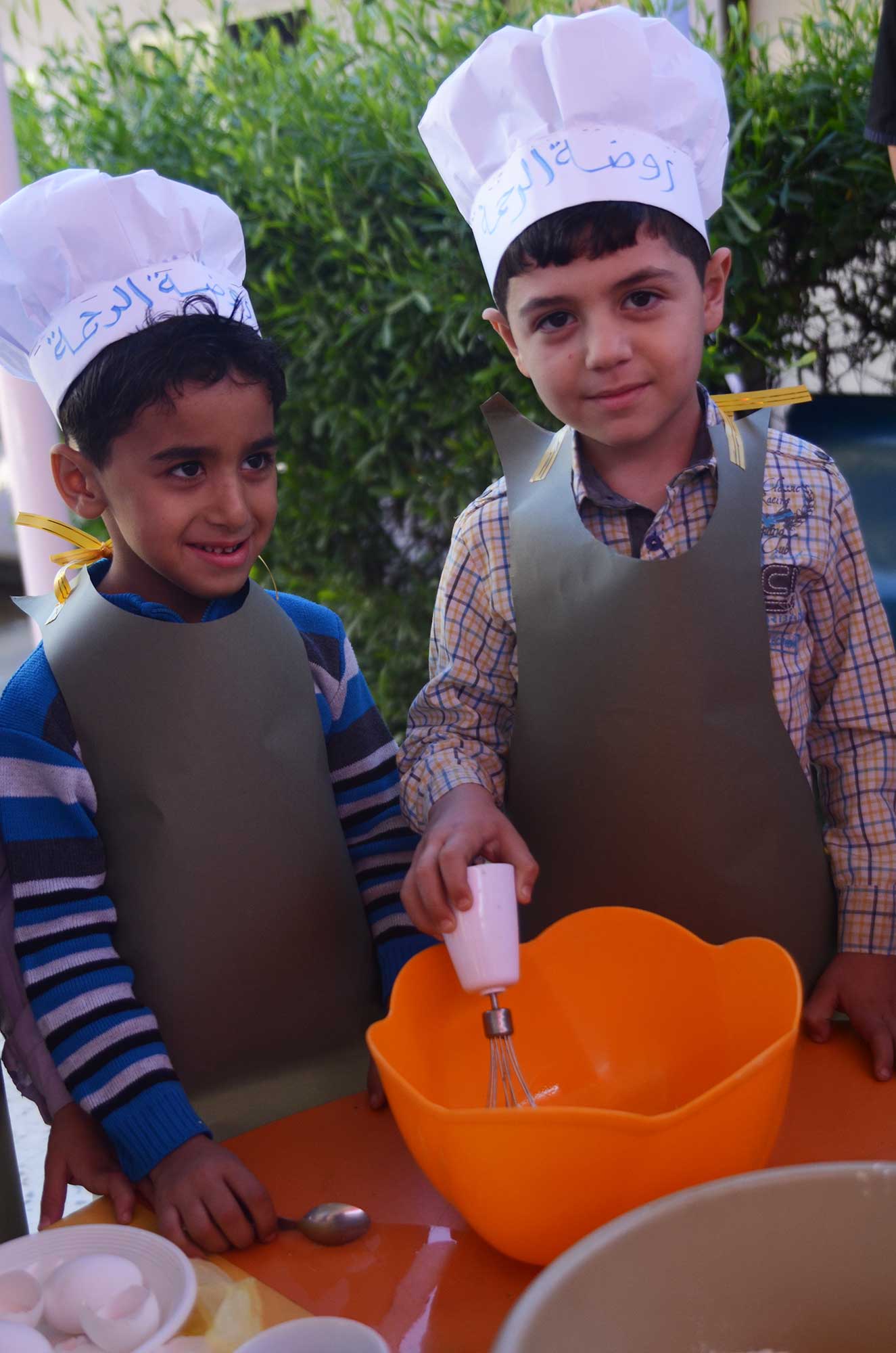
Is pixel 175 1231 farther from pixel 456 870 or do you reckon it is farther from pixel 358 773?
pixel 358 773

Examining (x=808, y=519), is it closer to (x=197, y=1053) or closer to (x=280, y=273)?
(x=197, y=1053)

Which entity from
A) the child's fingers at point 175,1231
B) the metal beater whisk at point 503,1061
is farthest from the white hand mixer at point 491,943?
the child's fingers at point 175,1231

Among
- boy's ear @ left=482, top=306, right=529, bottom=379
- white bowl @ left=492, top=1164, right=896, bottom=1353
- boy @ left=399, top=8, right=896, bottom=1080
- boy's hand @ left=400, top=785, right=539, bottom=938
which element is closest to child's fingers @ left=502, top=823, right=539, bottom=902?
boy's hand @ left=400, top=785, right=539, bottom=938

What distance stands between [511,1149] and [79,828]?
1.82 ft

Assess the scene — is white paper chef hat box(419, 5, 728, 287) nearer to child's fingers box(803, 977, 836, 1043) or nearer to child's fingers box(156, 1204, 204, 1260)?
child's fingers box(803, 977, 836, 1043)

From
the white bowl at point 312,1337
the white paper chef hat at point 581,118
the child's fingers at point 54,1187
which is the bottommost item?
the child's fingers at point 54,1187

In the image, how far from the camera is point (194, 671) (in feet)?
3.84

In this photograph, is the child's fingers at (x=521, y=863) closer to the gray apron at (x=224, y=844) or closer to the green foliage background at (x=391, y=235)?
the gray apron at (x=224, y=844)

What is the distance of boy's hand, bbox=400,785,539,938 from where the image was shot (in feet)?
3.06

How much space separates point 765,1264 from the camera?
0.66 meters

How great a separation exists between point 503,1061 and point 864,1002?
0.36 m

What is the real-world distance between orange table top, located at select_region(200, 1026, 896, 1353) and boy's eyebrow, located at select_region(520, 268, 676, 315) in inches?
27.8

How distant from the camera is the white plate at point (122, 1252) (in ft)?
2.55

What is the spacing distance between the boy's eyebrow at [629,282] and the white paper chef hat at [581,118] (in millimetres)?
61
